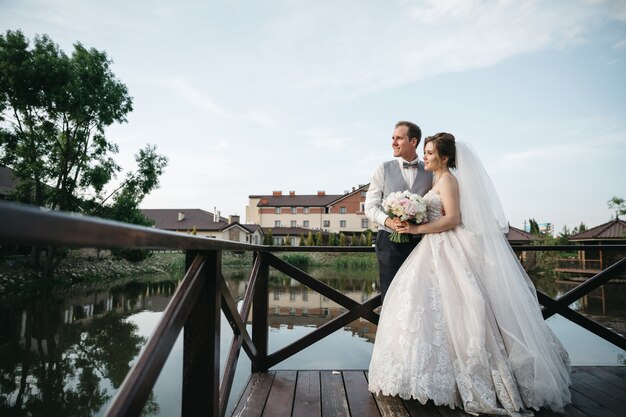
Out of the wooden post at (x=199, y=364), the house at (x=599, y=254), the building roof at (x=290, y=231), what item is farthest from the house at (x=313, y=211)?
the wooden post at (x=199, y=364)

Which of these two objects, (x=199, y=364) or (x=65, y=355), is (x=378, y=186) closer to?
(x=199, y=364)

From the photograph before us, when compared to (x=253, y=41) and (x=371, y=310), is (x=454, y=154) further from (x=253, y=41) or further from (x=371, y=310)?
(x=253, y=41)

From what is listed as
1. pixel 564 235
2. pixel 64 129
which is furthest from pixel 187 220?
pixel 564 235

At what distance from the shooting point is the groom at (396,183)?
2848 millimetres

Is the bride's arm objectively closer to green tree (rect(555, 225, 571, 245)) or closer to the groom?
the groom

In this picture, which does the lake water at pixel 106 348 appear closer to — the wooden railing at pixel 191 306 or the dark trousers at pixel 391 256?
the wooden railing at pixel 191 306

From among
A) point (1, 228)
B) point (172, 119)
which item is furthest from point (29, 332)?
point (172, 119)

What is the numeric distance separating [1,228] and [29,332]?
963 cm

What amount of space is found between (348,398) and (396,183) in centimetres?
173

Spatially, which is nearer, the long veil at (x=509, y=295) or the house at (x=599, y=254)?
the long veil at (x=509, y=295)

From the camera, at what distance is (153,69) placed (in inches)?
542

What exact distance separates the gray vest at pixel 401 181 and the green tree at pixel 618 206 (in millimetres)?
30788

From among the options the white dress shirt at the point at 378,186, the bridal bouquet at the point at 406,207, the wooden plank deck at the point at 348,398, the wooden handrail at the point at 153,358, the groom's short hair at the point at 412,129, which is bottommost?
the wooden plank deck at the point at 348,398

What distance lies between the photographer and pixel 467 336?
2.24m
